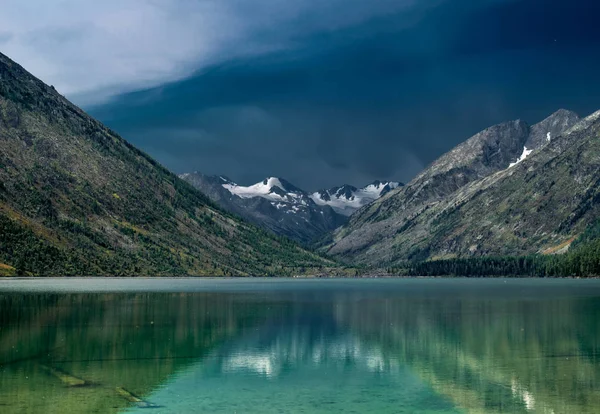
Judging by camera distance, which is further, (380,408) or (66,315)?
(66,315)

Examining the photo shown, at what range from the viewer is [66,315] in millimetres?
98438

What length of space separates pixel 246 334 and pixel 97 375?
30.7 metres

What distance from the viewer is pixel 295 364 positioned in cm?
5662

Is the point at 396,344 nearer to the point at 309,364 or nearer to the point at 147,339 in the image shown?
the point at 309,364

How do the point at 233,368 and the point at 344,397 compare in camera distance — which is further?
the point at 233,368

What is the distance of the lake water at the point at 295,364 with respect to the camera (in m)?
41.0

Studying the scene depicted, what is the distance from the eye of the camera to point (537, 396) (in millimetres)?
43000

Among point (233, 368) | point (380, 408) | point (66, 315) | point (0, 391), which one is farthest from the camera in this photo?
point (66, 315)

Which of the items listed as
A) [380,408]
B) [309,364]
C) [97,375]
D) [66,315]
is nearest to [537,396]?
[380,408]

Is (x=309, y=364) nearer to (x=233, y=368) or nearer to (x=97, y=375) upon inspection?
(x=233, y=368)

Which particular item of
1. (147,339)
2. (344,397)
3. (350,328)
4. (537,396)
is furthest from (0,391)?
(350,328)

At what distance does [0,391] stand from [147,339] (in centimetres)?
2899

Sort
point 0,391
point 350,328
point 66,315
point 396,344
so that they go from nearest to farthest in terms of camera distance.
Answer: point 0,391 < point 396,344 < point 350,328 < point 66,315

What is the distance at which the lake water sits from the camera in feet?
134
